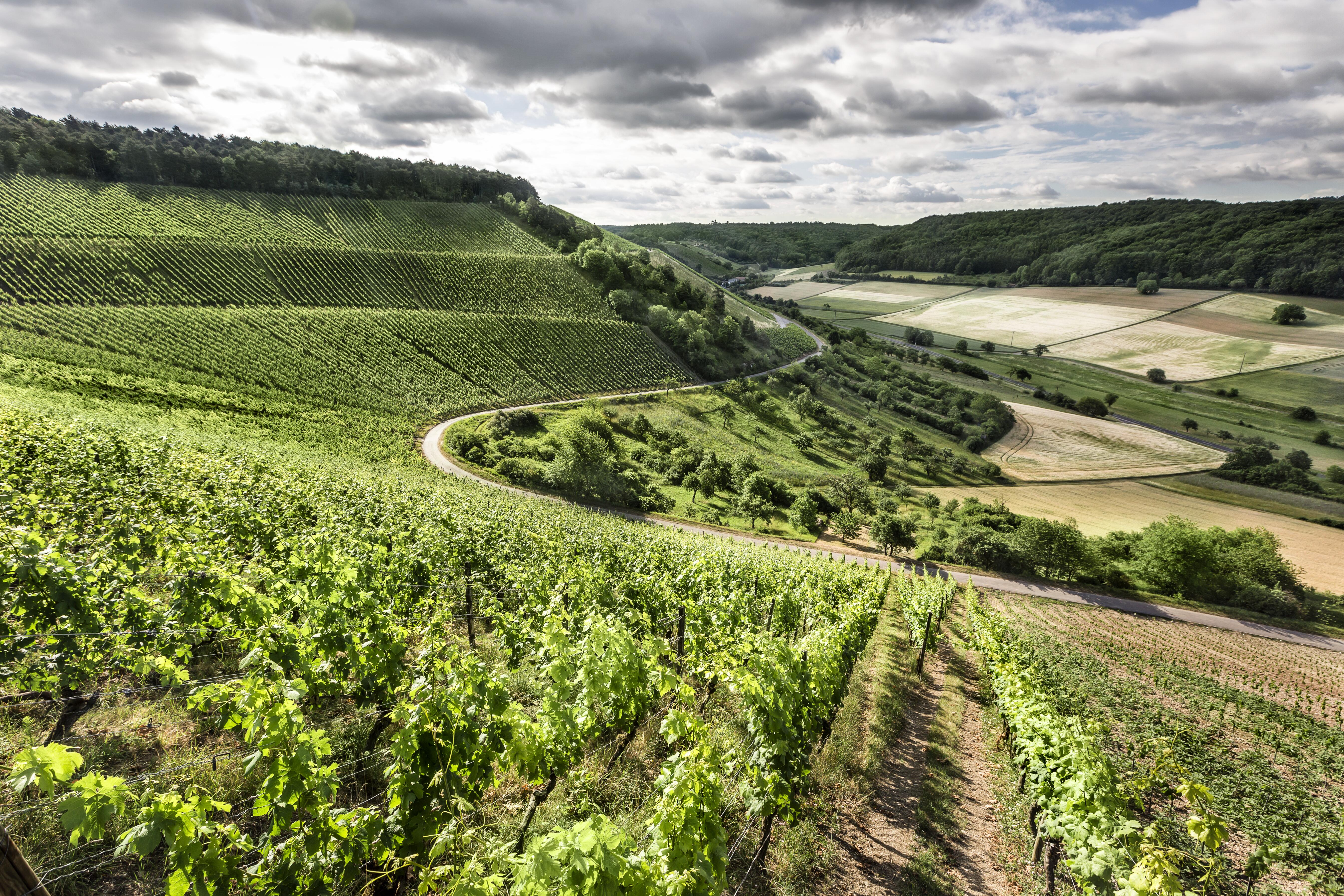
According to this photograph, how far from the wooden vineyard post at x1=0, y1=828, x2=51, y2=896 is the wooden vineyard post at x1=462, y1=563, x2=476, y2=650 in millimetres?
9315

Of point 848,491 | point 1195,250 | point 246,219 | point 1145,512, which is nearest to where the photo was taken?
point 848,491

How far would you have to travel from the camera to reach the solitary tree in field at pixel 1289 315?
11075cm

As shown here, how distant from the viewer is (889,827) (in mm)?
10820

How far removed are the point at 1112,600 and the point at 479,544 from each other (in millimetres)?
46621

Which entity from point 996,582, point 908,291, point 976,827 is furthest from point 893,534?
point 908,291

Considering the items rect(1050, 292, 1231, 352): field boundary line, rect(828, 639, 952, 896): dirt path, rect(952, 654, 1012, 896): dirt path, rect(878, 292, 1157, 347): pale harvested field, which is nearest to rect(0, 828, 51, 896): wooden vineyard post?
rect(828, 639, 952, 896): dirt path

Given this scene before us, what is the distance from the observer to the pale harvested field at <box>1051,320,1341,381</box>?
329ft

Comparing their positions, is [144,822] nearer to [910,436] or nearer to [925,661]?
[925,661]

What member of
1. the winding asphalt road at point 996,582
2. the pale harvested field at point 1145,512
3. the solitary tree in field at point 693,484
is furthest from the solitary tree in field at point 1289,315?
the solitary tree in field at point 693,484

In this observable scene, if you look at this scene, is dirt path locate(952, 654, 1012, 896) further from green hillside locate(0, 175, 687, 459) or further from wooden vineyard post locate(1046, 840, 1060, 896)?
green hillside locate(0, 175, 687, 459)

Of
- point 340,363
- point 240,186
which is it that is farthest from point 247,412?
point 240,186

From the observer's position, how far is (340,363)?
64312 mm

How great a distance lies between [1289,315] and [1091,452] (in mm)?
74264

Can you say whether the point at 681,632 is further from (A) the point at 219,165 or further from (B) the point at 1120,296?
A: (B) the point at 1120,296
